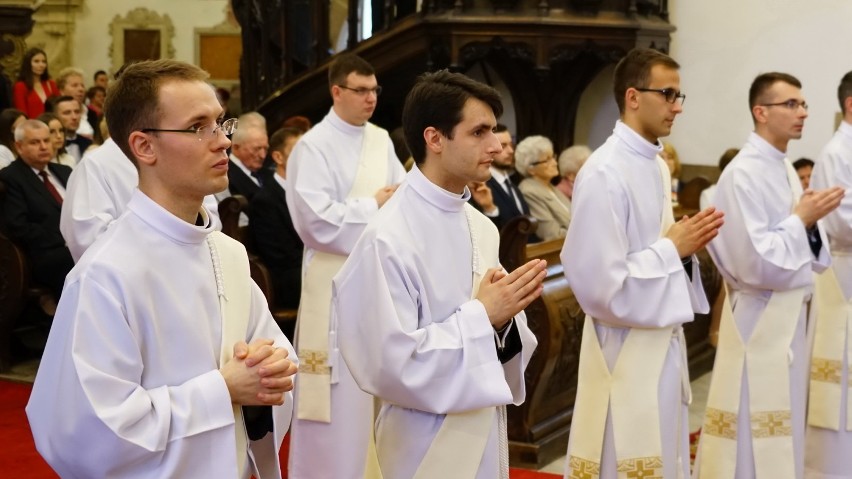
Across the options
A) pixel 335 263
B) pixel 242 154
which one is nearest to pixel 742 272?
pixel 335 263

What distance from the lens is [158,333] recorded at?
106 inches

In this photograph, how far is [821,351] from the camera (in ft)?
20.3

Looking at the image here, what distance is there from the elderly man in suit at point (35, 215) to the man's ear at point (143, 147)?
497 centimetres

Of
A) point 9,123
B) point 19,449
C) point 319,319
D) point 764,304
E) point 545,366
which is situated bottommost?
point 19,449

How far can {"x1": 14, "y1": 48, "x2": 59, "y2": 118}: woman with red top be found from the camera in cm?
1066

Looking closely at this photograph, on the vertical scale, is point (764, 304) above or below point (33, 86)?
below

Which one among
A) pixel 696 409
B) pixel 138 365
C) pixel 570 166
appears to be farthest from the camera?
pixel 570 166

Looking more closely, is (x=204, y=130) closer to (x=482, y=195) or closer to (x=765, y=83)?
(x=765, y=83)

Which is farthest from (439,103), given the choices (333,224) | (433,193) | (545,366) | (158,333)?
(545,366)

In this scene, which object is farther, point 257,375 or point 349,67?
point 349,67

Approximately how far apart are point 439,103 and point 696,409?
485cm

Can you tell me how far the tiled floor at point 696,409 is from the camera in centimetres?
625

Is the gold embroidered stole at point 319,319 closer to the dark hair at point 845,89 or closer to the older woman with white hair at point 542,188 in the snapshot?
the older woman with white hair at point 542,188

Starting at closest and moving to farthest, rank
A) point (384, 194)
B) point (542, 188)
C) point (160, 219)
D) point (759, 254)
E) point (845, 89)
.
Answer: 1. point (160, 219)
2. point (759, 254)
3. point (384, 194)
4. point (845, 89)
5. point (542, 188)
